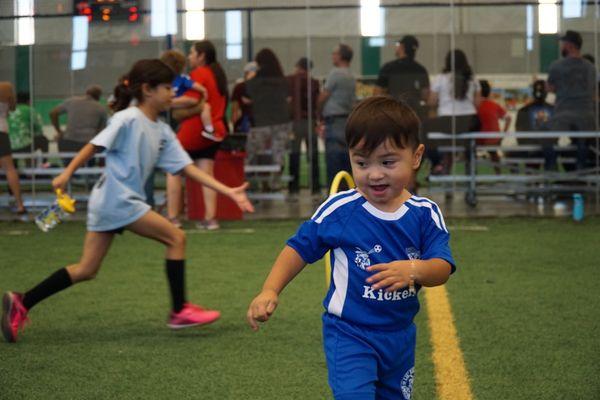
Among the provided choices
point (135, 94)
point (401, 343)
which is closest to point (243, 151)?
point (135, 94)

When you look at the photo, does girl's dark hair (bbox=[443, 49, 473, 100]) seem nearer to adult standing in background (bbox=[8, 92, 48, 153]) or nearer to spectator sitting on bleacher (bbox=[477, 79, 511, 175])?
spectator sitting on bleacher (bbox=[477, 79, 511, 175])

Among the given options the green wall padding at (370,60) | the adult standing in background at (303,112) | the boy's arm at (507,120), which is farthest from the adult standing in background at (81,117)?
the boy's arm at (507,120)

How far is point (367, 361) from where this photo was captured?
3.89 meters

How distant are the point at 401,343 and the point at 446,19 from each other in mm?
12392

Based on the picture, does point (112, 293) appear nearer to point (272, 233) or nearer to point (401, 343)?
point (272, 233)

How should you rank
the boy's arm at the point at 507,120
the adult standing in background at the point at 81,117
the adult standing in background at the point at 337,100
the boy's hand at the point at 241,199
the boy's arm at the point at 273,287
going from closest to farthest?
the boy's arm at the point at 273,287 → the boy's hand at the point at 241,199 → the adult standing in background at the point at 337,100 → the boy's arm at the point at 507,120 → the adult standing in background at the point at 81,117

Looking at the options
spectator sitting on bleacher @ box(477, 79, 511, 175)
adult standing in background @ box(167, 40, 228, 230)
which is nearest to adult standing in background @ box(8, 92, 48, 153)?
adult standing in background @ box(167, 40, 228, 230)

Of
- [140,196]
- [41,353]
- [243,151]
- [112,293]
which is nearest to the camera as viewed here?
[41,353]

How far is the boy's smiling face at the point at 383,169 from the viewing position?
3.79m

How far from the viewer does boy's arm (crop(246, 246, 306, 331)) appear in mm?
3744

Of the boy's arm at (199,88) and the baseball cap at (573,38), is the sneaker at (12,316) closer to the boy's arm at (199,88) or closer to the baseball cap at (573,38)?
the boy's arm at (199,88)

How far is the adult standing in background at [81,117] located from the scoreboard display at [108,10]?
3.16ft

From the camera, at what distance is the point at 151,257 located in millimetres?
11078

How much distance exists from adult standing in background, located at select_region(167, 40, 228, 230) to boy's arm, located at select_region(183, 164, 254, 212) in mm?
5570
